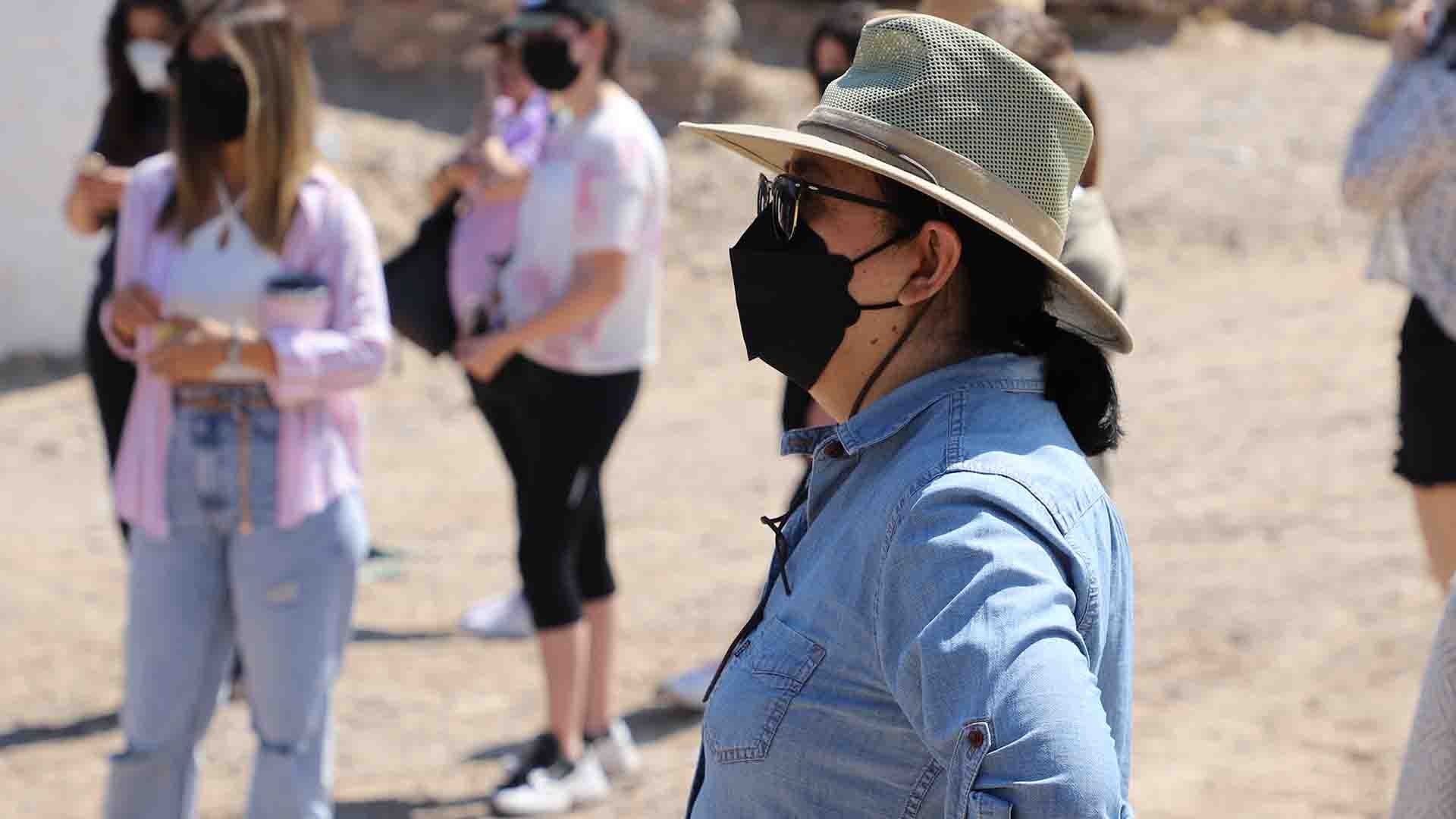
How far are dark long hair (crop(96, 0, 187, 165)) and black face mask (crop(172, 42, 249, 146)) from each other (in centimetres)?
142

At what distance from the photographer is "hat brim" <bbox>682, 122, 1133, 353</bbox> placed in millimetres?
1885

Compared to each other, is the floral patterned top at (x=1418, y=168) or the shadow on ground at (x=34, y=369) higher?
the floral patterned top at (x=1418, y=168)

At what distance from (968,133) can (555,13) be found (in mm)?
2832

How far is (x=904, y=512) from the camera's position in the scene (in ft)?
5.93

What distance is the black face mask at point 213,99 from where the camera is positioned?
3633 mm

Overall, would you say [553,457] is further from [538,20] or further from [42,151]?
[42,151]

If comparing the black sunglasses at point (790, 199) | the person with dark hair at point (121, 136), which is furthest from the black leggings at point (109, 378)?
the black sunglasses at point (790, 199)

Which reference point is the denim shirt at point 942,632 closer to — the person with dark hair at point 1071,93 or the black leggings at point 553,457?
the person with dark hair at point 1071,93

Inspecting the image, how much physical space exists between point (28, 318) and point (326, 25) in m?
4.51

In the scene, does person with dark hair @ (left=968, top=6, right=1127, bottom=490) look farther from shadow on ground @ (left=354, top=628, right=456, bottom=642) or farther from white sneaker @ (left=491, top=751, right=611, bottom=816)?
shadow on ground @ (left=354, top=628, right=456, bottom=642)

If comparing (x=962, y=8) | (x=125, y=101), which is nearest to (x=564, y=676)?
(x=962, y=8)

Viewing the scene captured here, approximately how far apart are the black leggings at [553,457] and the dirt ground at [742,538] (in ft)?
2.17

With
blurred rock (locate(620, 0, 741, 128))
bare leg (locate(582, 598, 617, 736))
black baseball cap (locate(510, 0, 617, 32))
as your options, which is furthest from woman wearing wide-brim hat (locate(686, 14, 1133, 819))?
blurred rock (locate(620, 0, 741, 128))

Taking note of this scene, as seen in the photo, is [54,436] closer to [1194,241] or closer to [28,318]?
[28,318]
